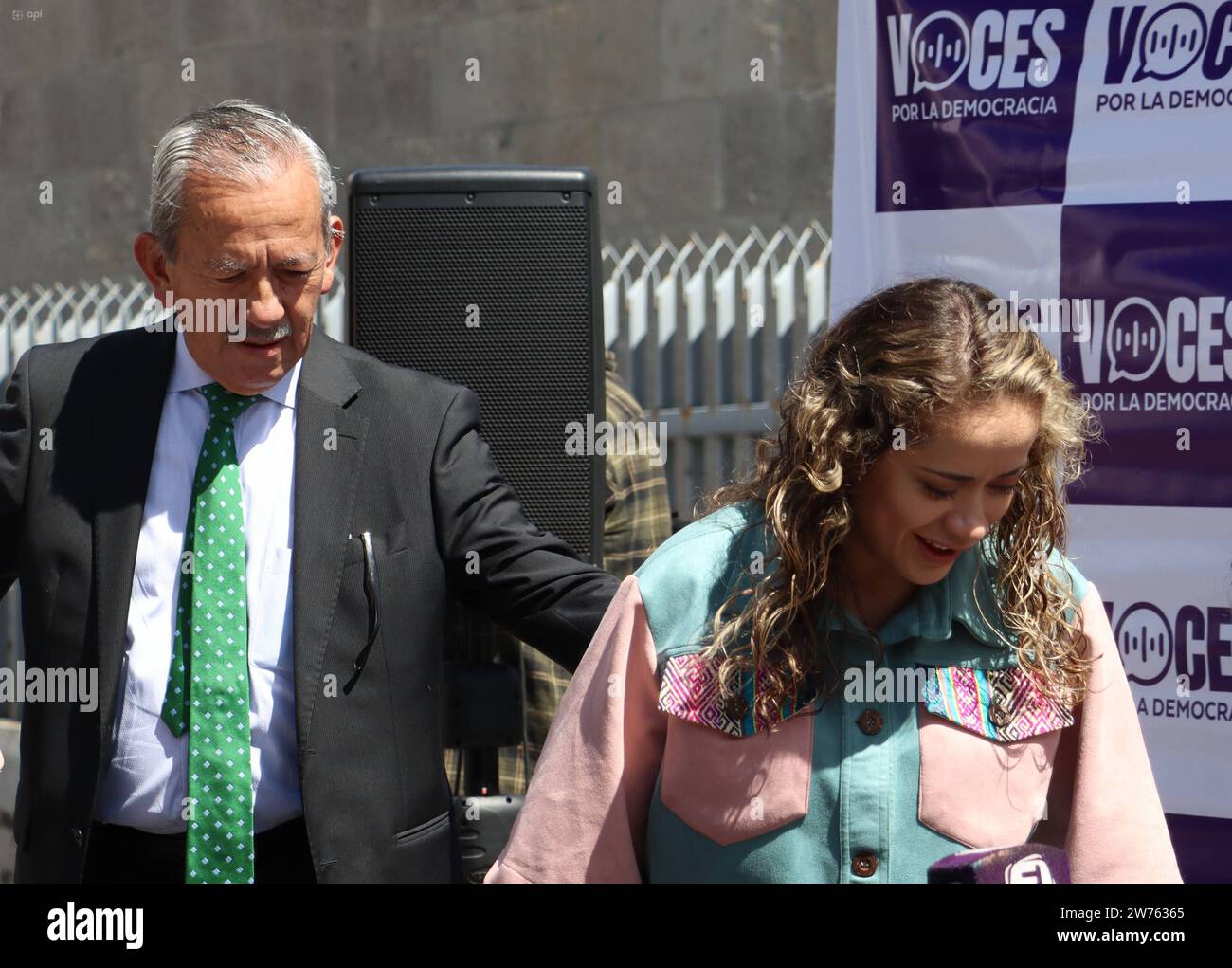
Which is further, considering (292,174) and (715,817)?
(292,174)

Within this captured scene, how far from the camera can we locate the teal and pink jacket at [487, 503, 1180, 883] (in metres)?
1.94

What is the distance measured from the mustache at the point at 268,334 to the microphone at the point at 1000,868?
1.28m

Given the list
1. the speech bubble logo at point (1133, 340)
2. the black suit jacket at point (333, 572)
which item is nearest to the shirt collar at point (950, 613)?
the black suit jacket at point (333, 572)

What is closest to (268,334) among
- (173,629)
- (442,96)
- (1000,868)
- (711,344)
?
(173,629)

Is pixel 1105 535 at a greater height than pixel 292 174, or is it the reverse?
pixel 292 174

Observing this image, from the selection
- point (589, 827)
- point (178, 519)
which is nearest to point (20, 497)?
point (178, 519)

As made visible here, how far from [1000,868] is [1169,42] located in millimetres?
2205

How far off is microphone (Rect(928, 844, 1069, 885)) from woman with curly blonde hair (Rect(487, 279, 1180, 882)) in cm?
26

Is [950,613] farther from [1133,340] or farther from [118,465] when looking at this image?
[1133,340]

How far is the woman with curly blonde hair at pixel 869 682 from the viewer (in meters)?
1.95

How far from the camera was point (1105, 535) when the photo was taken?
3.41 metres

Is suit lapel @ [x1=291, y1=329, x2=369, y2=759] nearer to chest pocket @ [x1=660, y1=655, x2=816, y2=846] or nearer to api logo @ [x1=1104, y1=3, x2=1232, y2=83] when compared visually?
chest pocket @ [x1=660, y1=655, x2=816, y2=846]
